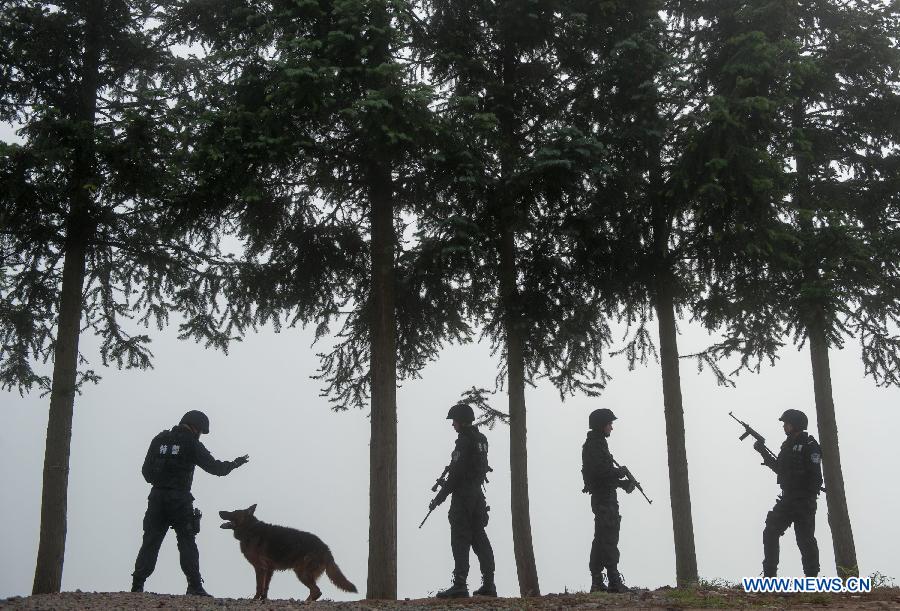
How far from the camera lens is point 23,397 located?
16.5 m

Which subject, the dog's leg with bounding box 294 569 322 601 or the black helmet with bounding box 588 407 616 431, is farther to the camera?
the black helmet with bounding box 588 407 616 431

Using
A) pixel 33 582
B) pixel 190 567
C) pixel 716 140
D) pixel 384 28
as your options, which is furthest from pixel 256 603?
pixel 716 140

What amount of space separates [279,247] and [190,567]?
5252 millimetres

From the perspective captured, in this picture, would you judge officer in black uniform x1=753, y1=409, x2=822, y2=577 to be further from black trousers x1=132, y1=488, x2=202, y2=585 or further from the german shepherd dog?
black trousers x1=132, y1=488, x2=202, y2=585

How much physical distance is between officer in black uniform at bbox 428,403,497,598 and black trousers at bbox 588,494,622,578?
1.35 meters

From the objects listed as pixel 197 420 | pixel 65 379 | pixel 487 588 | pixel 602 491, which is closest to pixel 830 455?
pixel 602 491

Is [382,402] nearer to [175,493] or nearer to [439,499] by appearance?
[439,499]

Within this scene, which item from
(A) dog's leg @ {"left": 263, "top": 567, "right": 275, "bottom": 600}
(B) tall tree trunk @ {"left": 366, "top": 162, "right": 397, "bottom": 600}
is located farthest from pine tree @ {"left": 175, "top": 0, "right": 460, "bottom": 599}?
(A) dog's leg @ {"left": 263, "top": 567, "right": 275, "bottom": 600}

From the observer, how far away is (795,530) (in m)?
11.9

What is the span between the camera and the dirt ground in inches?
363

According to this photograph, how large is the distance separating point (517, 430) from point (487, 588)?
89.4 inches

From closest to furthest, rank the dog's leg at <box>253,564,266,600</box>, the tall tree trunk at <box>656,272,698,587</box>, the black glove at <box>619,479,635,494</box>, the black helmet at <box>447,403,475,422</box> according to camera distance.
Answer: the dog's leg at <box>253,564,266,600</box>
the black glove at <box>619,479,635,494</box>
the black helmet at <box>447,403,475,422</box>
the tall tree trunk at <box>656,272,698,587</box>

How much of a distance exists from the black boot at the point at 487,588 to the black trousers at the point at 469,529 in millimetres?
41

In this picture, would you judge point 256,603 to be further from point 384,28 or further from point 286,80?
point 384,28
